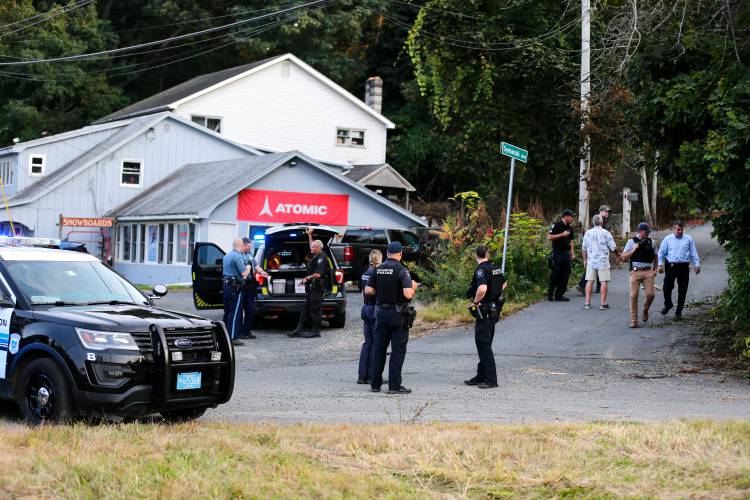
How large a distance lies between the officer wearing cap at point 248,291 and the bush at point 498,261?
437 centimetres

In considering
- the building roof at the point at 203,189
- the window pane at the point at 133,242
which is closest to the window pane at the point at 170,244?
the building roof at the point at 203,189

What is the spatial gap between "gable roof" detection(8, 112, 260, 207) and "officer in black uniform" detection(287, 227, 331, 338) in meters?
21.9

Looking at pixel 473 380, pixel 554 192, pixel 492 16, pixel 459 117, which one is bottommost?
pixel 473 380

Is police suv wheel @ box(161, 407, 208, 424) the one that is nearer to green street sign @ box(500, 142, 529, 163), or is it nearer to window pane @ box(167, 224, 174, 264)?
green street sign @ box(500, 142, 529, 163)

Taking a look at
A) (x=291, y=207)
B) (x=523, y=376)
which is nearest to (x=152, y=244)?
(x=291, y=207)

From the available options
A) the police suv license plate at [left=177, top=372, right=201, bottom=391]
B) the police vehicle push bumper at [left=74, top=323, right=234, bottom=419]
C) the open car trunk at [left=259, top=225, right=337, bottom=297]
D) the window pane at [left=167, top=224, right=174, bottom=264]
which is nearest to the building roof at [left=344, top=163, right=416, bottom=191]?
the window pane at [left=167, top=224, right=174, bottom=264]

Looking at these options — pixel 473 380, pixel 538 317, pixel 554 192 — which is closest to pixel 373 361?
pixel 473 380

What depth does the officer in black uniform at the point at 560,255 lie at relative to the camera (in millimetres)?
20406

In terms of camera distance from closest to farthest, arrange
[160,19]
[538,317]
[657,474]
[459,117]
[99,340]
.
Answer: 1. [657,474]
2. [99,340]
3. [538,317]
4. [459,117]
5. [160,19]

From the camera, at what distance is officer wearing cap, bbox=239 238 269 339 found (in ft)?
60.9

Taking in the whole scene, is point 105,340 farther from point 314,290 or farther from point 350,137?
point 350,137

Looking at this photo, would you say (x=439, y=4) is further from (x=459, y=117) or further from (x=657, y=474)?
(x=657, y=474)

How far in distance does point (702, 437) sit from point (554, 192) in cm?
2247

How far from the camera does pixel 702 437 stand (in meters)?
8.55
